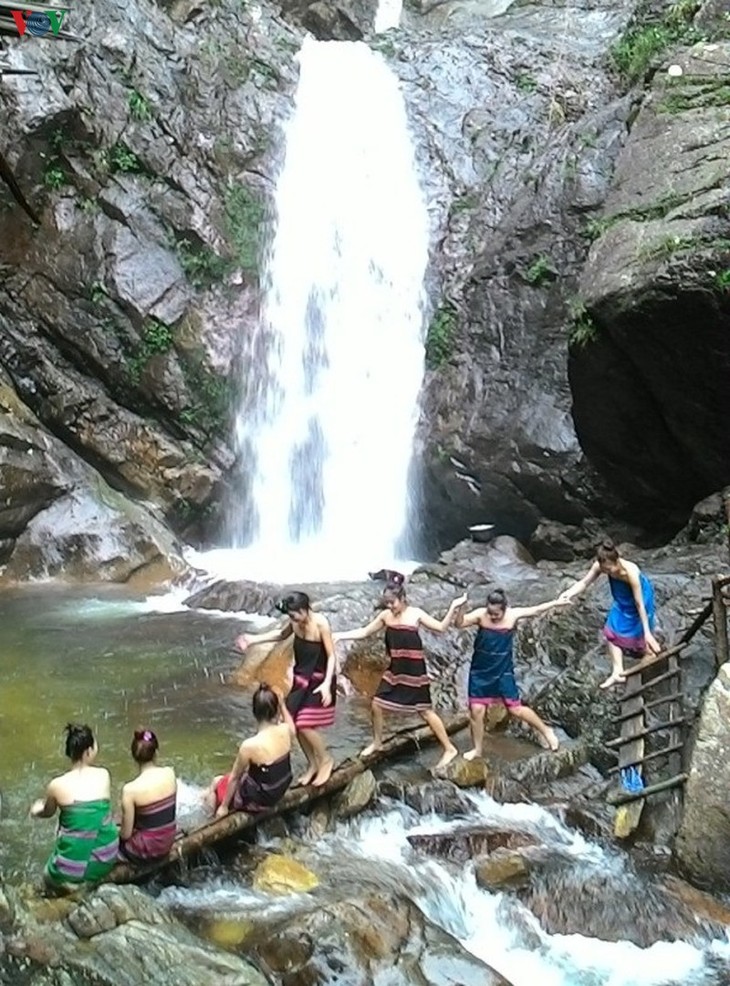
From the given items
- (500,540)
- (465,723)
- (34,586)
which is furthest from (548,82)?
(465,723)

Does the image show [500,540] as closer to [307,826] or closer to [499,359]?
[499,359]

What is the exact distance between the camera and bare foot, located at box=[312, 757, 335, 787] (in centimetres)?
639

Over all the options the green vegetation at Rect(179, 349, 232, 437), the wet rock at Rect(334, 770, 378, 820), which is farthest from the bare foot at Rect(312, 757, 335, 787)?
the green vegetation at Rect(179, 349, 232, 437)

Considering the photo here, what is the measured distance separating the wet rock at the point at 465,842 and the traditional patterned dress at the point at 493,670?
1232mm

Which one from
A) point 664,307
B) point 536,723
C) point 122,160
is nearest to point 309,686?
point 536,723

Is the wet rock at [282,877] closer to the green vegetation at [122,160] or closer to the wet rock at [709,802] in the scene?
the wet rock at [709,802]

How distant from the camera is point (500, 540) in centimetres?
1284

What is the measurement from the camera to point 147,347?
15766 millimetres

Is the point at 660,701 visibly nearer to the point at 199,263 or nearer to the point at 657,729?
the point at 657,729

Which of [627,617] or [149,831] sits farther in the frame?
[627,617]

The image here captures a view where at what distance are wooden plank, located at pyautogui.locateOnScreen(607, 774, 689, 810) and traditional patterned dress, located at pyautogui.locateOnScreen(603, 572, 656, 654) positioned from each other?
1250 millimetres

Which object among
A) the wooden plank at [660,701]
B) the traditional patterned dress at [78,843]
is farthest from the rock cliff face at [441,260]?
the traditional patterned dress at [78,843]

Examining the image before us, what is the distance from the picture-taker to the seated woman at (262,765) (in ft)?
18.8

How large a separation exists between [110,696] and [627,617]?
4683 mm
